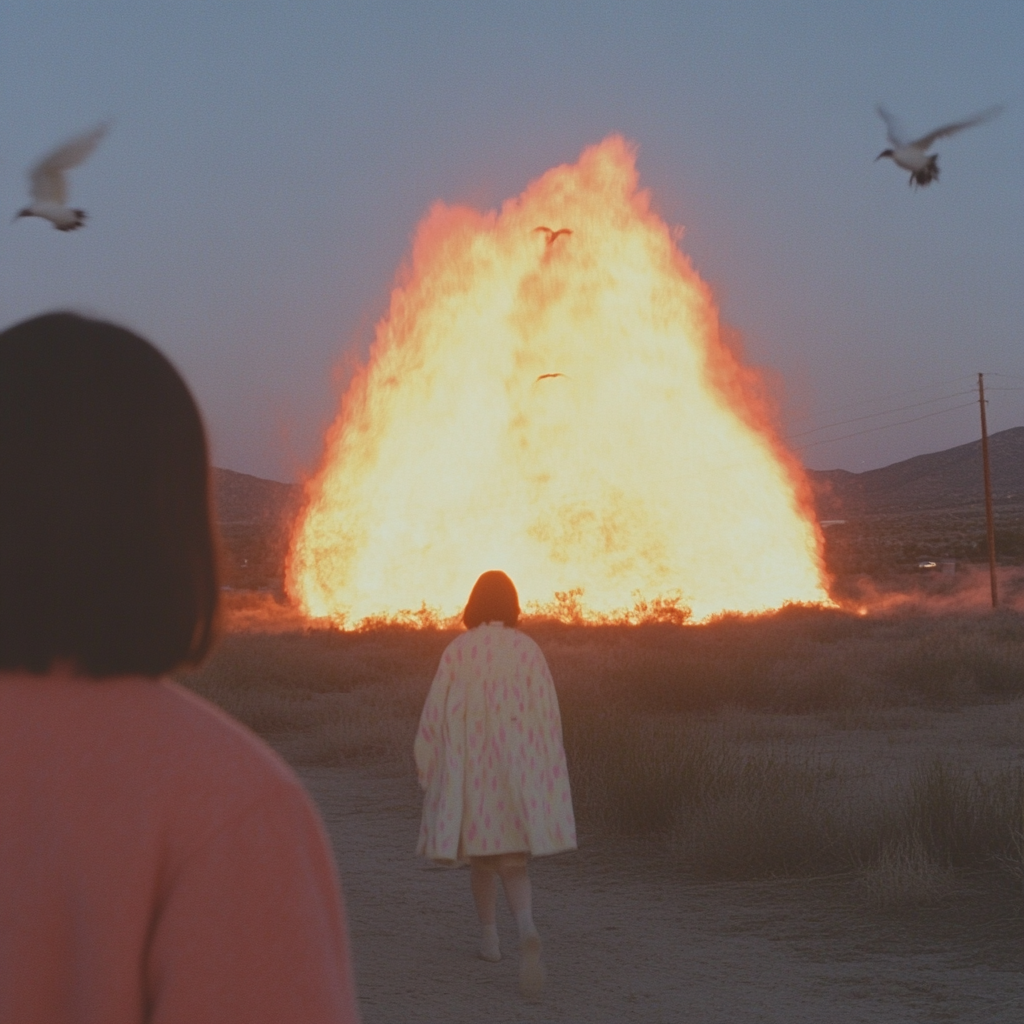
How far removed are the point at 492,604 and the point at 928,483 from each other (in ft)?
529

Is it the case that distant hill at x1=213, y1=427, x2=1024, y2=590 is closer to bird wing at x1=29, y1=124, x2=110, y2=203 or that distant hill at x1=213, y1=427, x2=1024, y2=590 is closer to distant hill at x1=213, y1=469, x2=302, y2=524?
distant hill at x1=213, y1=469, x2=302, y2=524

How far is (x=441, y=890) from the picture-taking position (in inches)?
336

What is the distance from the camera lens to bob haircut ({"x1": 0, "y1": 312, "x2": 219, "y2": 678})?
4.42 feet

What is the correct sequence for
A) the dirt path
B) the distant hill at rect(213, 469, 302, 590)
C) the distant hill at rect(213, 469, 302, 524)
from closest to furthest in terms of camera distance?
the dirt path < the distant hill at rect(213, 469, 302, 590) < the distant hill at rect(213, 469, 302, 524)

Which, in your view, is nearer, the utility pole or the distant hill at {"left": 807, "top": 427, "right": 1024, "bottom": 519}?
the utility pole

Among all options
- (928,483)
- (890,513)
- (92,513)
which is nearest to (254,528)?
(890,513)

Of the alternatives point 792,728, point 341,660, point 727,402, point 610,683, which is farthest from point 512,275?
point 792,728

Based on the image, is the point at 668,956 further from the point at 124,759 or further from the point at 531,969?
the point at 124,759

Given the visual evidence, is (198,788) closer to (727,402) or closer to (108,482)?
(108,482)

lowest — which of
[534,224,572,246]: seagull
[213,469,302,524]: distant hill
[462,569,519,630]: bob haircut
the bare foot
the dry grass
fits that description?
the bare foot

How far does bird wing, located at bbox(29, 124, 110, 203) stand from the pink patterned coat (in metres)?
4.65

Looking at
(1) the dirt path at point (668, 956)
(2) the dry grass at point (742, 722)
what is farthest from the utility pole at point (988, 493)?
(1) the dirt path at point (668, 956)

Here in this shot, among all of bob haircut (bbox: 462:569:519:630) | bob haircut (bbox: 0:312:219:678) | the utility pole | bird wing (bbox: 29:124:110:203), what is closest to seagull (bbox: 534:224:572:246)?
the utility pole

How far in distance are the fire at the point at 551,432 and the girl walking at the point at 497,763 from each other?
21.8m
